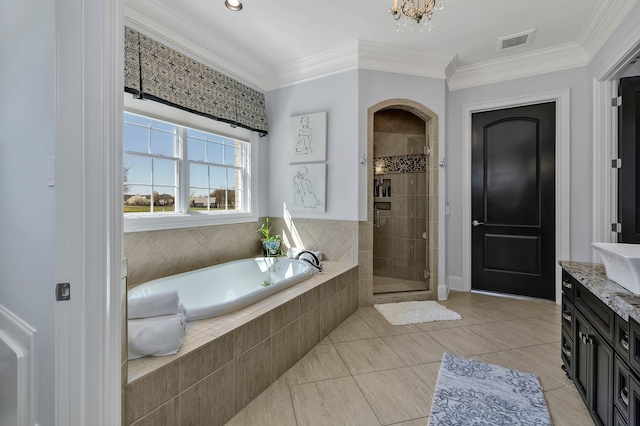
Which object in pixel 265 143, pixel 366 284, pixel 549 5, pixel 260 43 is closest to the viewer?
pixel 549 5

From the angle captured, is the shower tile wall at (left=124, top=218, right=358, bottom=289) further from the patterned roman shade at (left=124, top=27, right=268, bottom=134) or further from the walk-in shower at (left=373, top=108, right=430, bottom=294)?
the patterned roman shade at (left=124, top=27, right=268, bottom=134)

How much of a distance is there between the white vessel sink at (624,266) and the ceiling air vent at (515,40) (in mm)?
2348

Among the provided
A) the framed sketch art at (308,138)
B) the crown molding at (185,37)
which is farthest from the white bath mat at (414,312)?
the crown molding at (185,37)

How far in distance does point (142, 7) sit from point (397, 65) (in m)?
2.47

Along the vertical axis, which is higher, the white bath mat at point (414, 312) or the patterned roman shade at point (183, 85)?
the patterned roman shade at point (183, 85)

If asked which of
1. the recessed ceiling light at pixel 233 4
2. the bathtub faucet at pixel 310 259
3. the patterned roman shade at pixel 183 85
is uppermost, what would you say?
the recessed ceiling light at pixel 233 4

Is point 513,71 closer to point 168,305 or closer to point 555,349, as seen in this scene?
point 555,349

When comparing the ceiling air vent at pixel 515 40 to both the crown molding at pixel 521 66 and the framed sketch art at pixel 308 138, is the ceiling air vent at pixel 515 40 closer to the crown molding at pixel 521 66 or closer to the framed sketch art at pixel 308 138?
the crown molding at pixel 521 66

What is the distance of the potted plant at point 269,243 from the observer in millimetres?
3389

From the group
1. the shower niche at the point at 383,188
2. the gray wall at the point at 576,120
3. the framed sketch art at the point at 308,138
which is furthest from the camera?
the shower niche at the point at 383,188

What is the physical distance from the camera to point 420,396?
67.7 inches

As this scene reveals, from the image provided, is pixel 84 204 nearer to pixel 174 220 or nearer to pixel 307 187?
pixel 174 220

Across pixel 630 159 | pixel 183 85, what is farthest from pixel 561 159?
pixel 183 85

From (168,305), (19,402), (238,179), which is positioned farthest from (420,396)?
(238,179)
